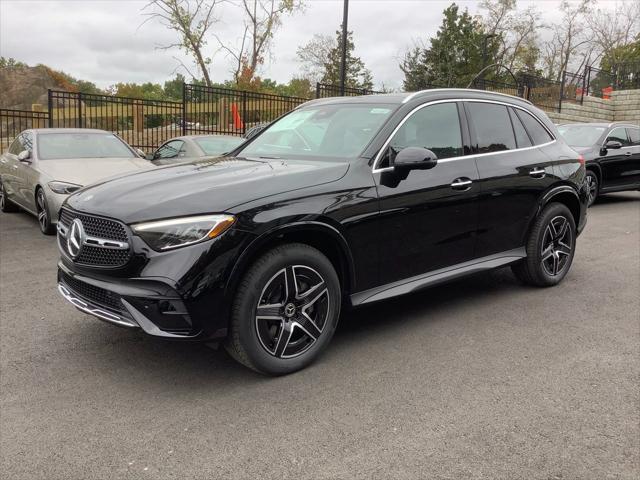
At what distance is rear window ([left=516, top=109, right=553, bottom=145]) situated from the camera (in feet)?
16.9

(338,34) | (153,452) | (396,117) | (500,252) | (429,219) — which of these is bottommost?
(153,452)

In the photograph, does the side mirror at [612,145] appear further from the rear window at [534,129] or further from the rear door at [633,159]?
the rear window at [534,129]

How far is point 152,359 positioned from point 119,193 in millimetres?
1104

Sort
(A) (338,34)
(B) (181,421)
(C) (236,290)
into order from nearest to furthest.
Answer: (B) (181,421)
(C) (236,290)
(A) (338,34)

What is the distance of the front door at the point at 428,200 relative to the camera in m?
3.79

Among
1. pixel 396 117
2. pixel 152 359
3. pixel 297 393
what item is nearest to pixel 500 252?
pixel 396 117

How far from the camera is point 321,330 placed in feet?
11.5

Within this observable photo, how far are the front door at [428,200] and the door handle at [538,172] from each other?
812 mm

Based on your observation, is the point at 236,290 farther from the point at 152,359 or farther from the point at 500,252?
the point at 500,252

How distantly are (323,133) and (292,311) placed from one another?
5.14 feet

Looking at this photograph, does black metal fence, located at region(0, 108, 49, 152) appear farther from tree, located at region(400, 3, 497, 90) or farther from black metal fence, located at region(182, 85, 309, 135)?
tree, located at region(400, 3, 497, 90)

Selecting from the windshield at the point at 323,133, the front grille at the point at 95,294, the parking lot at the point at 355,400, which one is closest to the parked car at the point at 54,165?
the parking lot at the point at 355,400

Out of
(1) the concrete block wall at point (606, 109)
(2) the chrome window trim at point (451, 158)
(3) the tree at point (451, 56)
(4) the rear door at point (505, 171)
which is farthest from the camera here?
(3) the tree at point (451, 56)

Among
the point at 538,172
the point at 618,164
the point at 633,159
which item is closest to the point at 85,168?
the point at 538,172
